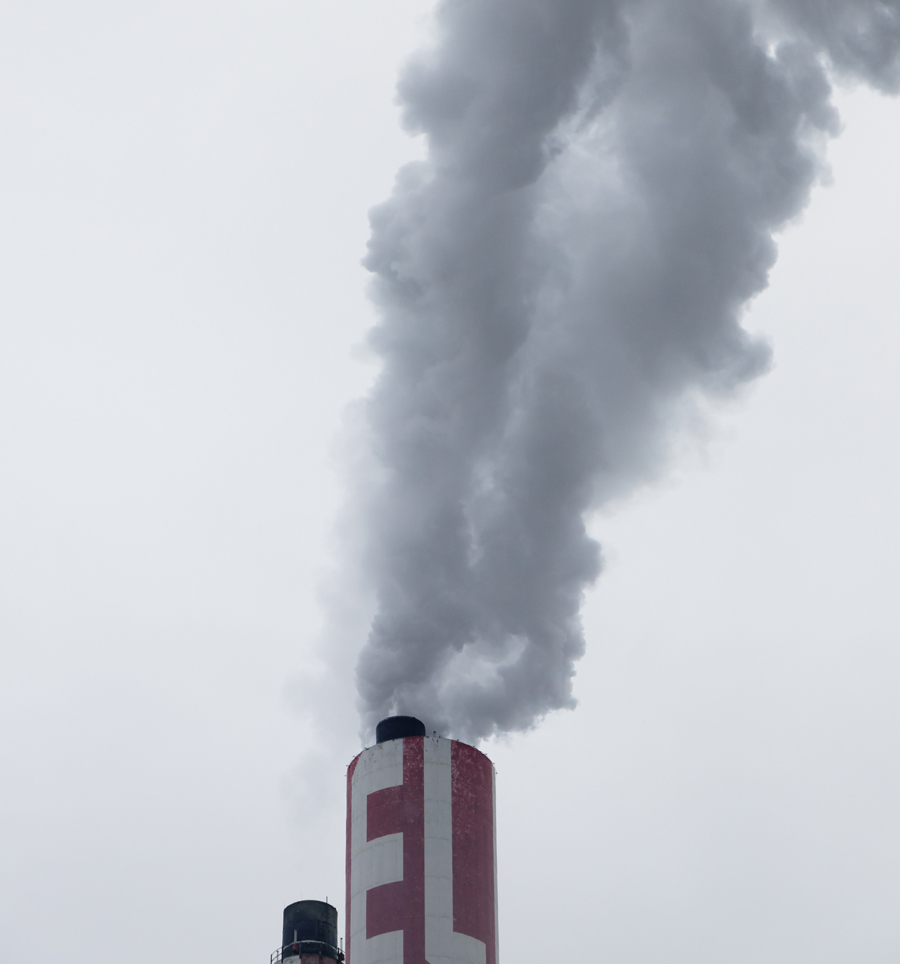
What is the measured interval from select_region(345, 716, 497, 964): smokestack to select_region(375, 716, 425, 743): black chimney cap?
4 cm

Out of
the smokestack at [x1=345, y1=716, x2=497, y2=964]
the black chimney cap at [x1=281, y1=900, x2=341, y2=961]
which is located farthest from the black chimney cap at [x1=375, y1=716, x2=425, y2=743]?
the black chimney cap at [x1=281, y1=900, x2=341, y2=961]

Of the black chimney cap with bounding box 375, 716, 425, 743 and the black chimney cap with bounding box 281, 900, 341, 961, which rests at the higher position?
the black chimney cap with bounding box 375, 716, 425, 743

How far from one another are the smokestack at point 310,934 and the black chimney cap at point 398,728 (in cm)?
851

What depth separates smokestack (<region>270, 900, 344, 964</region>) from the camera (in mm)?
51500

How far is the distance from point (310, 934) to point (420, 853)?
378 inches

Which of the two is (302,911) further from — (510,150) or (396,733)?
(510,150)

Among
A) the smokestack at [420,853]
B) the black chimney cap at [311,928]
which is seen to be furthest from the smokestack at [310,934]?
the smokestack at [420,853]

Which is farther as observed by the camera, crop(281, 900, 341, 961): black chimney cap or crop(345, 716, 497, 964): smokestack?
crop(281, 900, 341, 961): black chimney cap

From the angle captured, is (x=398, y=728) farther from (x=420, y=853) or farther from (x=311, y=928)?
(x=311, y=928)

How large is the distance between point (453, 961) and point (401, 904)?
231 centimetres

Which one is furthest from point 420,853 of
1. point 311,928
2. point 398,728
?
point 311,928

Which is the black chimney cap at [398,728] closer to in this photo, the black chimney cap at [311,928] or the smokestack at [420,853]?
the smokestack at [420,853]

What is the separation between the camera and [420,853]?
44.8 m

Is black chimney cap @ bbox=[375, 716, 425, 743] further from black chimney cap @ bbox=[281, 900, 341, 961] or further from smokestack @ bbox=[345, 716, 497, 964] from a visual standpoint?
black chimney cap @ bbox=[281, 900, 341, 961]
